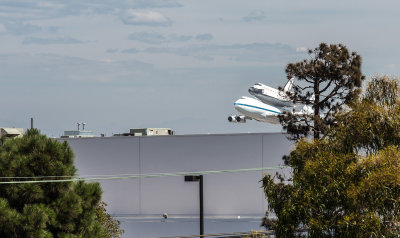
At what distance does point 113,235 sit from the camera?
40.1 meters

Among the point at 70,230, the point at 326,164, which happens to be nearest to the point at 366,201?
the point at 326,164

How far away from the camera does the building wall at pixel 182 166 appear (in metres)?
68.7

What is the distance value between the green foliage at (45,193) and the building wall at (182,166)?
42111 mm

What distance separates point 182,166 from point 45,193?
46.7 metres

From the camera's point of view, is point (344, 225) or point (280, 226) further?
point (280, 226)

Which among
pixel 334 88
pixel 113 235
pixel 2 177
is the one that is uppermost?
pixel 334 88

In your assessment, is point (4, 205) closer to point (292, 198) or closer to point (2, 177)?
point (2, 177)

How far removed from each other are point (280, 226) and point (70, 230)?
22.9 feet

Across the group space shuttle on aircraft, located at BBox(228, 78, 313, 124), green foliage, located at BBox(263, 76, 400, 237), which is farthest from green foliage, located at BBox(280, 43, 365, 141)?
space shuttle on aircraft, located at BBox(228, 78, 313, 124)

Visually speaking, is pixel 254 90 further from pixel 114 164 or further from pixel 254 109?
pixel 114 164

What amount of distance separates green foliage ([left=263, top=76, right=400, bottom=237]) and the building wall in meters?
42.4

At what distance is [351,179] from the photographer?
22469 millimetres

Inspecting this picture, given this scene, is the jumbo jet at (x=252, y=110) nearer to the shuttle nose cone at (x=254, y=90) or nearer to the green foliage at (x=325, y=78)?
the shuttle nose cone at (x=254, y=90)

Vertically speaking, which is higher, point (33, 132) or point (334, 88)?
point (334, 88)
